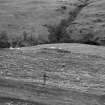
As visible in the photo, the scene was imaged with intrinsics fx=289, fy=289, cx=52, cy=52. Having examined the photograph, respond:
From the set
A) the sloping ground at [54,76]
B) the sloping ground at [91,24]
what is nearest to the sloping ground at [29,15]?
the sloping ground at [91,24]

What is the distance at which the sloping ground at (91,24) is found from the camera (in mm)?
9000

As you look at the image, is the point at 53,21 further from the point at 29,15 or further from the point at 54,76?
the point at 54,76

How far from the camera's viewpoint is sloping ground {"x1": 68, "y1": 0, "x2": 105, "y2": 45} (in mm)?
9000

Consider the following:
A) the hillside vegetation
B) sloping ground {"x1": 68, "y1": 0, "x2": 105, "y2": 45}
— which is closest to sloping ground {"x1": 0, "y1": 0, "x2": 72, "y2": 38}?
the hillside vegetation

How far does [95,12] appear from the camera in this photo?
991cm

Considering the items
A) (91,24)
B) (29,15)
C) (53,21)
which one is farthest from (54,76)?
(29,15)

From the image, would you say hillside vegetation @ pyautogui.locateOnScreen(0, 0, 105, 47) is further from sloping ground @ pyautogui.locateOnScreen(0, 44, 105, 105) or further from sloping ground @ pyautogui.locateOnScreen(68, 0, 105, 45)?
sloping ground @ pyautogui.locateOnScreen(0, 44, 105, 105)

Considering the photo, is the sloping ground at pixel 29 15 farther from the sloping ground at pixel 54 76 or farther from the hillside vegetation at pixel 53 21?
the sloping ground at pixel 54 76

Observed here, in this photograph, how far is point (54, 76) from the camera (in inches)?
248

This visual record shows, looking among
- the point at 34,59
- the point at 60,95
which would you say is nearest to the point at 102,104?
the point at 60,95

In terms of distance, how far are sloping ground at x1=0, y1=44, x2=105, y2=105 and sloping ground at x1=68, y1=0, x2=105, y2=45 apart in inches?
40.5

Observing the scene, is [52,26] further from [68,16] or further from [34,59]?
[34,59]

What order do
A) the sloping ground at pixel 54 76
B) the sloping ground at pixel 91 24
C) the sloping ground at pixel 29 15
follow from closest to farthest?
1. the sloping ground at pixel 54 76
2. the sloping ground at pixel 91 24
3. the sloping ground at pixel 29 15

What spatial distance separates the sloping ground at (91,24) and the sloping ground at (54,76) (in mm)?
1029
